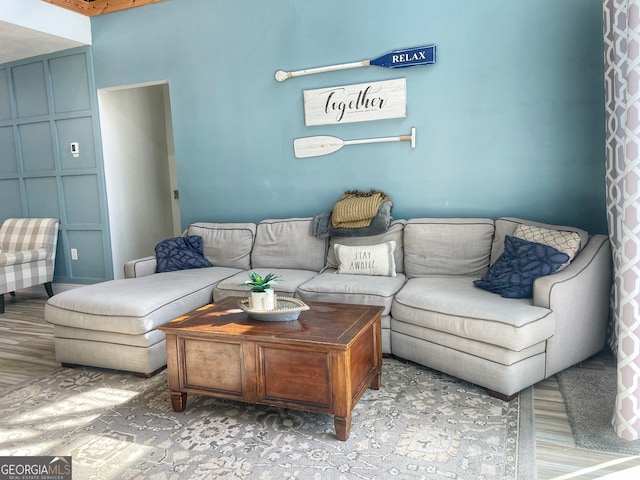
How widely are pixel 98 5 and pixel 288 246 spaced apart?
113 inches

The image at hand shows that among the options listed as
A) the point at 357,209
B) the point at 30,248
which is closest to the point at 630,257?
the point at 357,209

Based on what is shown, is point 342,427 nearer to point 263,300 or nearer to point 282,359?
point 282,359

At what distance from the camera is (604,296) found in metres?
2.68

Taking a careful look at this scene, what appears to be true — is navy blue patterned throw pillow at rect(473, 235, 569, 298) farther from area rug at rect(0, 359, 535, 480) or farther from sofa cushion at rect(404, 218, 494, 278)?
area rug at rect(0, 359, 535, 480)

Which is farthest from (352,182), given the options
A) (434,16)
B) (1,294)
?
(1,294)

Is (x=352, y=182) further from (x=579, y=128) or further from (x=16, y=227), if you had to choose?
(x=16, y=227)

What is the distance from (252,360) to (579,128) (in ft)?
8.01

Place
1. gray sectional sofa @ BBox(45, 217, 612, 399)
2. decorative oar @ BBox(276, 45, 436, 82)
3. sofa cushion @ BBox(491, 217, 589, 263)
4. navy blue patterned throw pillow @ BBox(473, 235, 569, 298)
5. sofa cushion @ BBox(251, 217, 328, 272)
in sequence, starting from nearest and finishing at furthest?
gray sectional sofa @ BBox(45, 217, 612, 399) → navy blue patterned throw pillow @ BBox(473, 235, 569, 298) → sofa cushion @ BBox(491, 217, 589, 263) → decorative oar @ BBox(276, 45, 436, 82) → sofa cushion @ BBox(251, 217, 328, 272)

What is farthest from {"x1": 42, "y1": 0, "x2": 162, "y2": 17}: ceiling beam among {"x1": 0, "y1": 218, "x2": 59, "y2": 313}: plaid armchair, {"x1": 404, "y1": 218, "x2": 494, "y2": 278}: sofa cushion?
{"x1": 404, "y1": 218, "x2": 494, "y2": 278}: sofa cushion

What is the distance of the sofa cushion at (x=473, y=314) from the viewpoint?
2.30 m

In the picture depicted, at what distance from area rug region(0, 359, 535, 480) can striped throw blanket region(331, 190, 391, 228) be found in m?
1.17

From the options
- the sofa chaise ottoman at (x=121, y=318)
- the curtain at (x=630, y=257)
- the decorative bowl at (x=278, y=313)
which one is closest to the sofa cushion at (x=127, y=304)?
the sofa chaise ottoman at (x=121, y=318)

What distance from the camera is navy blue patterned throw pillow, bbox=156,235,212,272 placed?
3709 mm

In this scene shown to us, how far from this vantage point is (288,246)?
3727mm
